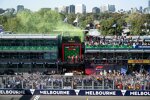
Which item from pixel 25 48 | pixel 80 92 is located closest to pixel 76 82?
pixel 80 92

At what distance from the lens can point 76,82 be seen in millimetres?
38469

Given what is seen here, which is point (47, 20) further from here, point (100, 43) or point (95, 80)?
point (95, 80)

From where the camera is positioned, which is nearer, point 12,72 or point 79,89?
point 79,89

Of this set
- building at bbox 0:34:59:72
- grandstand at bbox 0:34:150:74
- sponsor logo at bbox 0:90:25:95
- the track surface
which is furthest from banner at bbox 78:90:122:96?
building at bbox 0:34:59:72

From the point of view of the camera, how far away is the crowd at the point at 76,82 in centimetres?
3806

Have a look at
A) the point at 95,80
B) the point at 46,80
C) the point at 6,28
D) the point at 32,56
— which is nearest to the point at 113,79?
the point at 95,80

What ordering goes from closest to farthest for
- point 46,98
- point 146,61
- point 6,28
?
point 46,98, point 146,61, point 6,28

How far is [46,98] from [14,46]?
762 inches

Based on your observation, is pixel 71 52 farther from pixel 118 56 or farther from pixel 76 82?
pixel 76 82

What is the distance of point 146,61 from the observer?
185ft

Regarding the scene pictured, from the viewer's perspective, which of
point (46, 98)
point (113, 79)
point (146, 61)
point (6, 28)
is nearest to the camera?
point (113, 79)

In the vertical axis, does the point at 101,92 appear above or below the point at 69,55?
below

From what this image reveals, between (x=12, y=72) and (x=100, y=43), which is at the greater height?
(x=100, y=43)

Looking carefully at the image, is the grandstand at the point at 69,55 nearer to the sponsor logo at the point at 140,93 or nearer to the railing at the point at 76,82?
the sponsor logo at the point at 140,93
